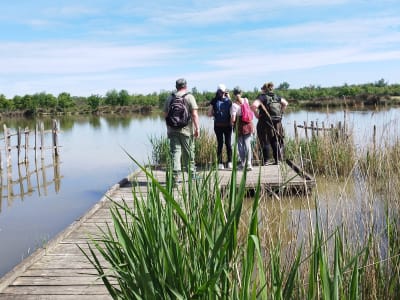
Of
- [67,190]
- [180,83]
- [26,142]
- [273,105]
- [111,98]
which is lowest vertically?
[67,190]

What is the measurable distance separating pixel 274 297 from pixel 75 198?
875 centimetres

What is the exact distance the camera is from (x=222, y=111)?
26.5 feet

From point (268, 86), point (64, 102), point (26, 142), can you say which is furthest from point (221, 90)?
point (64, 102)

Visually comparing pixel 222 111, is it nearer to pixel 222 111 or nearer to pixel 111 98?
pixel 222 111

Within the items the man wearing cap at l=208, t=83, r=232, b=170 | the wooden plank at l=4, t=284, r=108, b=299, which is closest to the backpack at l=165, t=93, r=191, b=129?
the man wearing cap at l=208, t=83, r=232, b=170

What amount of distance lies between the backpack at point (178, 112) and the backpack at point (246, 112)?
5.41 feet

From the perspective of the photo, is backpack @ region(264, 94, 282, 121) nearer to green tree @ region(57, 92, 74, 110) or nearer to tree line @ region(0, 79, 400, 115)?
tree line @ region(0, 79, 400, 115)

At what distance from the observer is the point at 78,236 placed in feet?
16.7

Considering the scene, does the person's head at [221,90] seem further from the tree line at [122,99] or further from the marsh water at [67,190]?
the tree line at [122,99]

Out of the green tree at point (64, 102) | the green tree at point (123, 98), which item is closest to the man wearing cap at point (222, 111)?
the green tree at point (64, 102)

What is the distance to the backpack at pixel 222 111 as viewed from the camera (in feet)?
26.4

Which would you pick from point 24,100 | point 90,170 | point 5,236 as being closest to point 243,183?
point 5,236

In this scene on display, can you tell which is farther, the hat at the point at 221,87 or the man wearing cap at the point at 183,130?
the hat at the point at 221,87

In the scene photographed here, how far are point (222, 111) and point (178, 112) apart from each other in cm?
177
